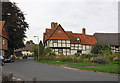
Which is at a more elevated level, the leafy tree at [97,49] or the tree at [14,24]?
the tree at [14,24]

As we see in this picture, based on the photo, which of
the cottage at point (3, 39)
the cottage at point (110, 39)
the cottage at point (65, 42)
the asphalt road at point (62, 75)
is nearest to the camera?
the asphalt road at point (62, 75)

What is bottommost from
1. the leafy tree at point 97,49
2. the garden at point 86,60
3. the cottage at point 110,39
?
the garden at point 86,60

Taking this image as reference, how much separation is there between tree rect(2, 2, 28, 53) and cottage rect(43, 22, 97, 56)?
10108 mm

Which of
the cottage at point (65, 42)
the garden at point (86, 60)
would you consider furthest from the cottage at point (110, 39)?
the garden at point (86, 60)

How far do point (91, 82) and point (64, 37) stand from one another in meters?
44.1

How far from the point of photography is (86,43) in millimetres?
58812

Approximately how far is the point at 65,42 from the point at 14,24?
17.9m

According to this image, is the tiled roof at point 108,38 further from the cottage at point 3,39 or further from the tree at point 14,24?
the cottage at point 3,39

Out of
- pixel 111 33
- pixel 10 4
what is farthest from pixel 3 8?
pixel 111 33

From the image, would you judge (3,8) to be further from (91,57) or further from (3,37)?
(91,57)

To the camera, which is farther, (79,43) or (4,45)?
(79,43)

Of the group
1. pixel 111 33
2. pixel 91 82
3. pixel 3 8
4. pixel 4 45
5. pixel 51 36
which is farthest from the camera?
pixel 111 33

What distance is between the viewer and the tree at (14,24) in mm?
42000

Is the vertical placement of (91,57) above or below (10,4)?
below
